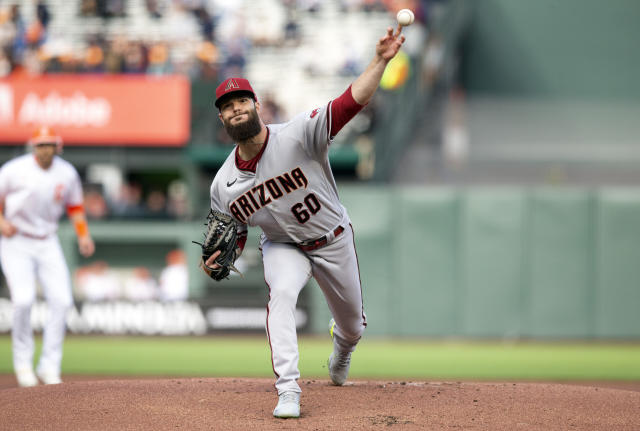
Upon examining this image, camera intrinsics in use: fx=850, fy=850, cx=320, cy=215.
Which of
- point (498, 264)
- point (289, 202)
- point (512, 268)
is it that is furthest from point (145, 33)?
point (289, 202)

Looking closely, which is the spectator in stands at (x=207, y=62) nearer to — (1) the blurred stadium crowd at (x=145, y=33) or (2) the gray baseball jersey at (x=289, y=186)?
(1) the blurred stadium crowd at (x=145, y=33)

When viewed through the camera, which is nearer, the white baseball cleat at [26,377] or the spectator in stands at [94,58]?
the white baseball cleat at [26,377]

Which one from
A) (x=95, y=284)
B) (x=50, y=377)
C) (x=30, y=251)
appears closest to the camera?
(x=50, y=377)

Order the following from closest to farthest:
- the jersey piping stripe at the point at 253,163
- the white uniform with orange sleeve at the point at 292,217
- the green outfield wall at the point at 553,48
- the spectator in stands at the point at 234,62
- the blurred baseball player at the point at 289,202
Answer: the blurred baseball player at the point at 289,202 < the white uniform with orange sleeve at the point at 292,217 < the jersey piping stripe at the point at 253,163 < the spectator in stands at the point at 234,62 < the green outfield wall at the point at 553,48

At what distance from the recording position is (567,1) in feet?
66.8

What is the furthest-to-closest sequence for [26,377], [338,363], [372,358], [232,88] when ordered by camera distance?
1. [372,358]
2. [26,377]
3. [338,363]
4. [232,88]

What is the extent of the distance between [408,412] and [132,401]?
164 centimetres

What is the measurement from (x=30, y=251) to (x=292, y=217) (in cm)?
330

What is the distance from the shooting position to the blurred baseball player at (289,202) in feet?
15.6

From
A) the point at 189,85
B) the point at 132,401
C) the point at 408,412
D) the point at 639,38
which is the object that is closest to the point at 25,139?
the point at 189,85

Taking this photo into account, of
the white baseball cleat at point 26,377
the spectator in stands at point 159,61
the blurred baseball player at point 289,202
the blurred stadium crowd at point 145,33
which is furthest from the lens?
the blurred stadium crowd at point 145,33

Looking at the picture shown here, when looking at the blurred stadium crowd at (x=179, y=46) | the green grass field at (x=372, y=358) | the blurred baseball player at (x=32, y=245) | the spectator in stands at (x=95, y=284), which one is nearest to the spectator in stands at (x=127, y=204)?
the blurred stadium crowd at (x=179, y=46)

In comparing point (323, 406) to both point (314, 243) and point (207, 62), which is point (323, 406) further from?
point (207, 62)

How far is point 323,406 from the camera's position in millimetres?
5039
